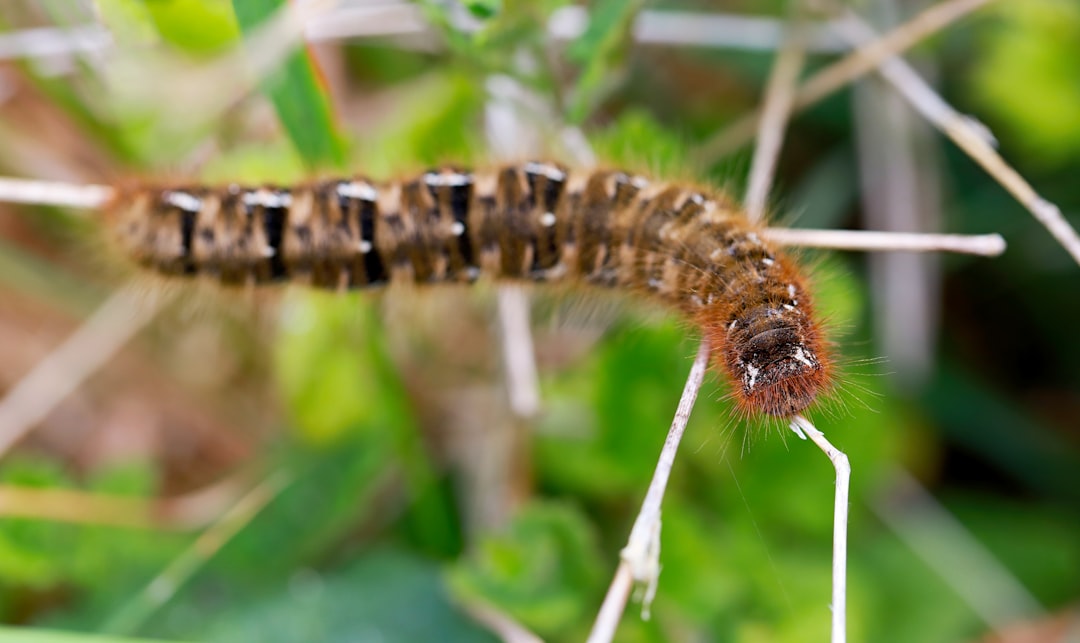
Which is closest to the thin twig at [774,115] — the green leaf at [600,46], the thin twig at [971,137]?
the thin twig at [971,137]

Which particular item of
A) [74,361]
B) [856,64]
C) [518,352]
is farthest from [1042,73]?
[74,361]

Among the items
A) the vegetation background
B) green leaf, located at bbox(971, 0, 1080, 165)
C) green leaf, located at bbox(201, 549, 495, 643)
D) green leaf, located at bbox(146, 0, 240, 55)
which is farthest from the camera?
green leaf, located at bbox(971, 0, 1080, 165)

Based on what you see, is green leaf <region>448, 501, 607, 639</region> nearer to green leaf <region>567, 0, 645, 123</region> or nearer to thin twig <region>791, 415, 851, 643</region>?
thin twig <region>791, 415, 851, 643</region>

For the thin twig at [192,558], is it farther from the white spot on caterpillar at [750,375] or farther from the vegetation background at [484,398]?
the white spot on caterpillar at [750,375]

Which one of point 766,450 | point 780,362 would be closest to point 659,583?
point 766,450

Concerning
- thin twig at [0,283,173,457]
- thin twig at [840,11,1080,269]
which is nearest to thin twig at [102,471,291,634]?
thin twig at [0,283,173,457]

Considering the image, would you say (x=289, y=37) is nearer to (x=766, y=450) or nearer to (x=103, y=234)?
(x=103, y=234)
